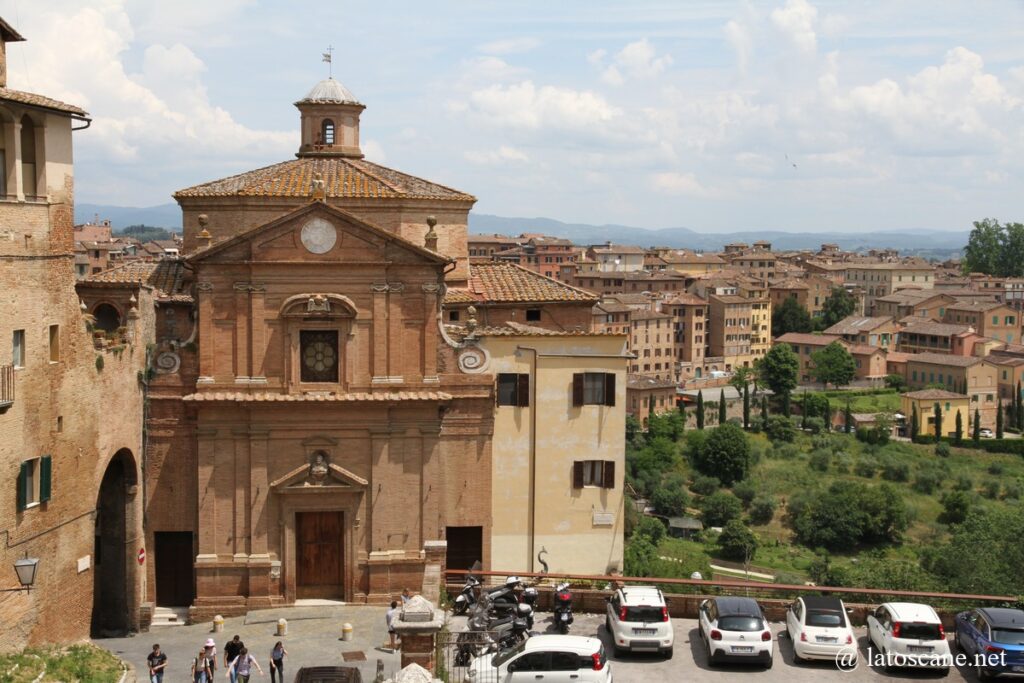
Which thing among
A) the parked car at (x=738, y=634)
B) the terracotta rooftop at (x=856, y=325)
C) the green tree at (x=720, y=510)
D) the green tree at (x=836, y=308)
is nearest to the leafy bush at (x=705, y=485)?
the green tree at (x=720, y=510)

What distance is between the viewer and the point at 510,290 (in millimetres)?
36812

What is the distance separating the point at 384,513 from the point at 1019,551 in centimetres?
3483

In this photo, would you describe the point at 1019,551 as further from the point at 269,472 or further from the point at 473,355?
the point at 269,472

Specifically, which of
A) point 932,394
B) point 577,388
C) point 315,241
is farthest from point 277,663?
point 932,394

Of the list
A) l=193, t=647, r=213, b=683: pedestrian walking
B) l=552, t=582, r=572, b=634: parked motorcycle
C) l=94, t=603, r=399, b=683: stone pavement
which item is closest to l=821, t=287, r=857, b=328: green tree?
l=94, t=603, r=399, b=683: stone pavement

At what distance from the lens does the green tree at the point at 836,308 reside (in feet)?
573

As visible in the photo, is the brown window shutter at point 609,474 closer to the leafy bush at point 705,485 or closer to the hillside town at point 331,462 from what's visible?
the hillside town at point 331,462

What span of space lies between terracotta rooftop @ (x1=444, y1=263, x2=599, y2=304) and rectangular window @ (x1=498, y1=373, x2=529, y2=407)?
369cm

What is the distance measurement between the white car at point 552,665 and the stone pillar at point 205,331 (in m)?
11.4

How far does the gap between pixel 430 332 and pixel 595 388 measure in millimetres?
5683

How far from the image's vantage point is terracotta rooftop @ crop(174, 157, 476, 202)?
112ft

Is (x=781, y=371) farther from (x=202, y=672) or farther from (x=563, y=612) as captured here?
(x=202, y=672)

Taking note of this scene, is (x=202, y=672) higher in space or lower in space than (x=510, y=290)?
lower

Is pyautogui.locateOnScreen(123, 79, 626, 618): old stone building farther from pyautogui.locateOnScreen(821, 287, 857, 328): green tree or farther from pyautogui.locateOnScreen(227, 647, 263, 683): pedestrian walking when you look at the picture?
pyautogui.locateOnScreen(821, 287, 857, 328): green tree
